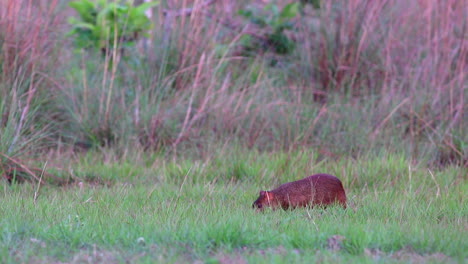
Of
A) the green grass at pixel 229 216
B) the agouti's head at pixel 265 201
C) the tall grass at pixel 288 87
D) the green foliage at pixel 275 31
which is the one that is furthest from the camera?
the green foliage at pixel 275 31

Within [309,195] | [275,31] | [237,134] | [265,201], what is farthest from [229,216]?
[275,31]

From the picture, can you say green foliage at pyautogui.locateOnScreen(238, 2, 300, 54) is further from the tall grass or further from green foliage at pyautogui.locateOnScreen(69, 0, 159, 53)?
green foliage at pyautogui.locateOnScreen(69, 0, 159, 53)

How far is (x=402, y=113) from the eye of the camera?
7.53 meters

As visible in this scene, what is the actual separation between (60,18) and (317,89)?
3.13 meters

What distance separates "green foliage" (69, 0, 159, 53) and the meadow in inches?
3.8

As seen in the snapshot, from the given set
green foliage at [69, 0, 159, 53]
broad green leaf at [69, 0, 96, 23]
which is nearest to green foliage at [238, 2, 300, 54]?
green foliage at [69, 0, 159, 53]

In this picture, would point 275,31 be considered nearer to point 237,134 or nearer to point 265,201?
point 237,134

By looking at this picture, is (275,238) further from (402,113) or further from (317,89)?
(317,89)

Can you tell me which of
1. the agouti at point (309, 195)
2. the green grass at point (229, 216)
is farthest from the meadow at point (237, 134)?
the agouti at point (309, 195)

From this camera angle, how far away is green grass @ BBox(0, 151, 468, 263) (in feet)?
11.8

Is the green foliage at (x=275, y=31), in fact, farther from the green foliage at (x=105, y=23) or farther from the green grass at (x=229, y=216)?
the green grass at (x=229, y=216)

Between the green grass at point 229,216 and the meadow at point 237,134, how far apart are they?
0.02m

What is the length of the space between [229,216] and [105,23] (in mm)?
4807

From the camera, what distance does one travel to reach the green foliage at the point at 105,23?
8.41 m
